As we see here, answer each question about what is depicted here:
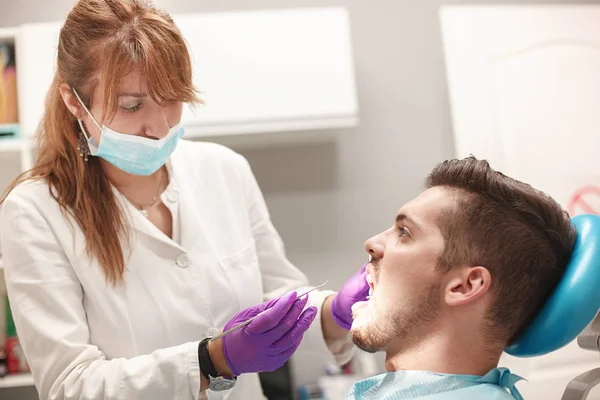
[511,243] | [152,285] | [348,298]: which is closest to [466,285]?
[511,243]

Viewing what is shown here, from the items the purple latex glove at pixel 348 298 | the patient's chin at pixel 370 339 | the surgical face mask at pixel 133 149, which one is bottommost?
the patient's chin at pixel 370 339

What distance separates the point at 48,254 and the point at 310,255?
1.57 m

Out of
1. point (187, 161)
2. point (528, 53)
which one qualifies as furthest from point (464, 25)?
Answer: point (187, 161)

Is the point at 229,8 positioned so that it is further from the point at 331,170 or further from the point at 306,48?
the point at 331,170

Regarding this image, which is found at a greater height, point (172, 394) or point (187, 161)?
point (187, 161)

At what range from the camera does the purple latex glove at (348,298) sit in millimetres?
1539

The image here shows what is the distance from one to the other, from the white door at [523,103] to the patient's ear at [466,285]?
1.47 m

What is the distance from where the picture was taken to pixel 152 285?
156cm

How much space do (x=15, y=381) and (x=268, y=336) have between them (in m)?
1.44

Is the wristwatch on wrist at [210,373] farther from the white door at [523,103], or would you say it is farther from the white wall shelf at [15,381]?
the white door at [523,103]

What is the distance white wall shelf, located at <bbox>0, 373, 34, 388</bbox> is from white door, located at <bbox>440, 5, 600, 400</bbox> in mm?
1887

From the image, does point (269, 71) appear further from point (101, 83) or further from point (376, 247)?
point (376, 247)

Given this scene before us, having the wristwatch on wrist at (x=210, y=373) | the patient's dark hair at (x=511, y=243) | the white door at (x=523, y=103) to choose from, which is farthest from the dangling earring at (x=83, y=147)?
the white door at (x=523, y=103)

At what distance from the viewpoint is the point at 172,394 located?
1404mm
